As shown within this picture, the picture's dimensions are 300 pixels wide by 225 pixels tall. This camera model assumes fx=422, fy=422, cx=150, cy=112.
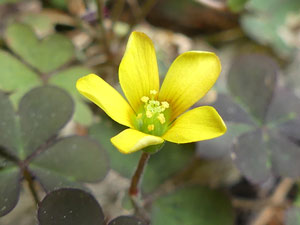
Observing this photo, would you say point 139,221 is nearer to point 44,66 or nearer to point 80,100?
point 80,100

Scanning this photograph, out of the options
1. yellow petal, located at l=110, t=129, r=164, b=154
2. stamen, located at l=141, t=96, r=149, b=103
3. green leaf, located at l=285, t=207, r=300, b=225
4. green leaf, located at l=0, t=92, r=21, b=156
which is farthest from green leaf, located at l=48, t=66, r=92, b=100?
green leaf, located at l=285, t=207, r=300, b=225

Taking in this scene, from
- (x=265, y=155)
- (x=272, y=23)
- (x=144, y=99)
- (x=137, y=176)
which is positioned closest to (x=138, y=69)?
(x=144, y=99)

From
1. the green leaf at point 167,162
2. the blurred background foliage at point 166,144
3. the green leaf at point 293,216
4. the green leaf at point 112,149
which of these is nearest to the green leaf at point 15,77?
the blurred background foliage at point 166,144

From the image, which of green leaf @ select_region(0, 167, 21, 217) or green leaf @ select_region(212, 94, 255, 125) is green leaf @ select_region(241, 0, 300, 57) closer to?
green leaf @ select_region(212, 94, 255, 125)

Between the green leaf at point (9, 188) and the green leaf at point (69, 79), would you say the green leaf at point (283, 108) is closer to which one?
the green leaf at point (69, 79)

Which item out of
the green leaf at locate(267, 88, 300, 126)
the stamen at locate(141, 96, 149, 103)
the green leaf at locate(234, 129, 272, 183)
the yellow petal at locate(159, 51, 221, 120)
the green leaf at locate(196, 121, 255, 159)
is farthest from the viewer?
the green leaf at locate(267, 88, 300, 126)

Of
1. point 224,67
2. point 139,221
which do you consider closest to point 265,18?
point 224,67

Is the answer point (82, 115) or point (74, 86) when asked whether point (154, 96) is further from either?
point (74, 86)

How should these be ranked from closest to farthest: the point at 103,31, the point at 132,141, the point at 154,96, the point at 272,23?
the point at 132,141, the point at 154,96, the point at 103,31, the point at 272,23

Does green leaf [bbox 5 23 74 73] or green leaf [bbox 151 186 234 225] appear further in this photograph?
green leaf [bbox 5 23 74 73]
